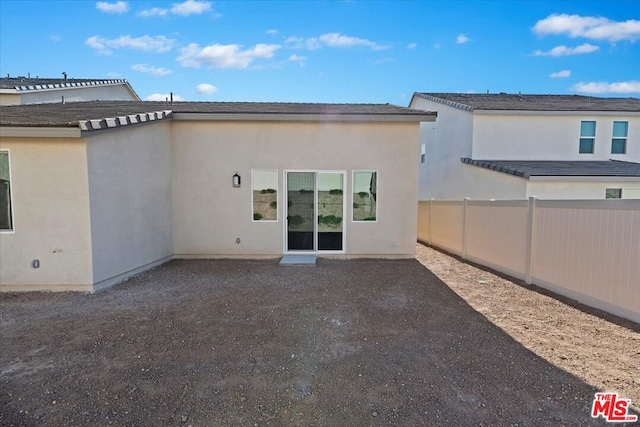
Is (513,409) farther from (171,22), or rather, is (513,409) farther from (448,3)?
(171,22)

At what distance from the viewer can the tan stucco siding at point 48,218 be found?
6.48 m

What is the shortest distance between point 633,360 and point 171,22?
1497 centimetres

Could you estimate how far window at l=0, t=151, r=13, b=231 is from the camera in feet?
21.4

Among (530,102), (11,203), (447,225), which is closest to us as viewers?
(11,203)

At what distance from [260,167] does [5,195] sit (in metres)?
5.01

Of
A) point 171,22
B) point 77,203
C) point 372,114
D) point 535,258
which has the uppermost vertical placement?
point 171,22

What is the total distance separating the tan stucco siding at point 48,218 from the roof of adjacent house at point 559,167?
1148 centimetres

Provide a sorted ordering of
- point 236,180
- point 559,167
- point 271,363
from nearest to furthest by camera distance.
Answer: point 271,363 < point 236,180 < point 559,167

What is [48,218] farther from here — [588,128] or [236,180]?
[588,128]

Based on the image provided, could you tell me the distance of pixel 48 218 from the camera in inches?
259

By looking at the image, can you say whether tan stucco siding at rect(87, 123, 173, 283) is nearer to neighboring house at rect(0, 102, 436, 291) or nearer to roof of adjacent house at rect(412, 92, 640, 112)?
neighboring house at rect(0, 102, 436, 291)

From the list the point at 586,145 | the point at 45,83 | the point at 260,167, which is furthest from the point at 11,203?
the point at 586,145

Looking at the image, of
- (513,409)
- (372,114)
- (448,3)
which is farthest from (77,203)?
(448,3)

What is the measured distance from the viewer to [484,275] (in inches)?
313
